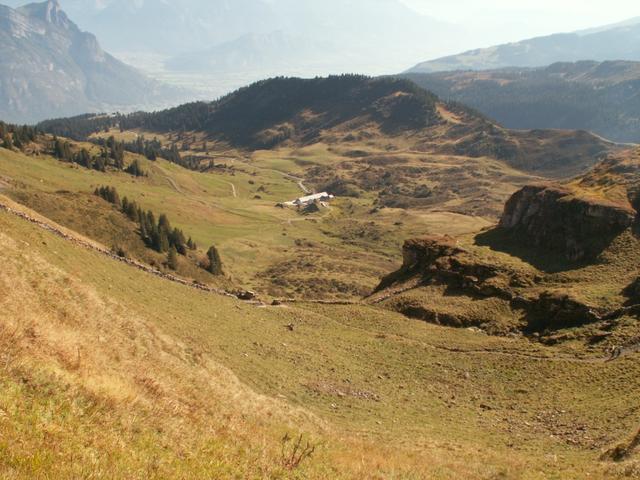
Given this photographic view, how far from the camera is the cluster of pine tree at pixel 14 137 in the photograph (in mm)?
169750

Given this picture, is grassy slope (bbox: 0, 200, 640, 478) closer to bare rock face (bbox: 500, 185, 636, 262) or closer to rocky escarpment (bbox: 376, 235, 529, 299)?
rocky escarpment (bbox: 376, 235, 529, 299)

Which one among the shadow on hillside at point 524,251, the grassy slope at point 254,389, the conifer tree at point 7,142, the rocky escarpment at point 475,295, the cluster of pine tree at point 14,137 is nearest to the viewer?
the grassy slope at point 254,389

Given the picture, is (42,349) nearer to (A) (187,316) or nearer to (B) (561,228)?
(A) (187,316)

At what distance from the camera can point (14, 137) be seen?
596 ft

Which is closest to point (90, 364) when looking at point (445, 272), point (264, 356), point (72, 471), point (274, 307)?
point (72, 471)

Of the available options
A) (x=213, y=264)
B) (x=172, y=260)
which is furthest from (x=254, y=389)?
(x=213, y=264)

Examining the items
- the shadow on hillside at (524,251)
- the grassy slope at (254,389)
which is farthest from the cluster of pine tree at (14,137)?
the shadow on hillside at (524,251)

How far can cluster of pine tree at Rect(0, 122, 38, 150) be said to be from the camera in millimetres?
169750

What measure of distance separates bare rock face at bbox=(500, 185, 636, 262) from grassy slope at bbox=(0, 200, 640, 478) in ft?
64.5

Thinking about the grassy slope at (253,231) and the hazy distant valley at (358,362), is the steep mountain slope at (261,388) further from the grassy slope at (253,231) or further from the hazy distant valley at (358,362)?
the grassy slope at (253,231)

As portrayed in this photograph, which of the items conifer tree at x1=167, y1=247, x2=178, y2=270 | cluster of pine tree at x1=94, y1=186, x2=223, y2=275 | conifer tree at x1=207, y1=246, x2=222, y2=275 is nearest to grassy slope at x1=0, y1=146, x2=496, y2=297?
conifer tree at x1=167, y1=247, x2=178, y2=270

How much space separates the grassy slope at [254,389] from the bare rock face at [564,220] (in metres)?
19.6

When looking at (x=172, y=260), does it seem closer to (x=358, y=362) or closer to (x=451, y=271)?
(x=451, y=271)

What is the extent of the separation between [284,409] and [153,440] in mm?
13698
